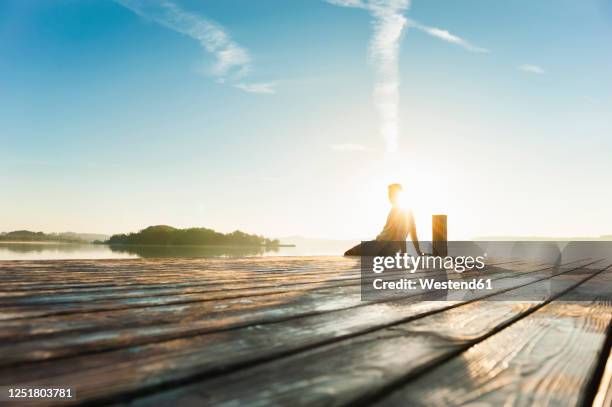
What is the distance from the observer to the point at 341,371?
1096 millimetres

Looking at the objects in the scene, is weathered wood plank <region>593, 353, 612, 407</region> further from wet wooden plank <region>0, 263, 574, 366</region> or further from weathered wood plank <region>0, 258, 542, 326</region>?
weathered wood plank <region>0, 258, 542, 326</region>

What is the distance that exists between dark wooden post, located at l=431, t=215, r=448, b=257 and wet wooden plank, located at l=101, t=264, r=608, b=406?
23.7 feet

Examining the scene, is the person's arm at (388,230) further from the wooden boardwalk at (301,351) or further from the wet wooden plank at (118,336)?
the wet wooden plank at (118,336)

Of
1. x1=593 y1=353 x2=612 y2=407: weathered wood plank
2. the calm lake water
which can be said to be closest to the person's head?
the calm lake water

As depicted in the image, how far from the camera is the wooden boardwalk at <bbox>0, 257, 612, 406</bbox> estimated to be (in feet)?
3.16

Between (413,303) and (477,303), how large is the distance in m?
0.41

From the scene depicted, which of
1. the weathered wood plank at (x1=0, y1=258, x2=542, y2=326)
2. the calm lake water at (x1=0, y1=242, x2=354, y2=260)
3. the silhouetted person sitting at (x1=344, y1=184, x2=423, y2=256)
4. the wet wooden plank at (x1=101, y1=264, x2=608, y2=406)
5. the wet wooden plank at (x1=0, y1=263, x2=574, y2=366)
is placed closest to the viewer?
the wet wooden plank at (x1=101, y1=264, x2=608, y2=406)

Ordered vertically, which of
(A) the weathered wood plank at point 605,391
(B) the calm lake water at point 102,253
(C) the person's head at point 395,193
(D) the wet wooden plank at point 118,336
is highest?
(C) the person's head at point 395,193

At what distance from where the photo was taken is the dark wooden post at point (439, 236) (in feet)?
28.5

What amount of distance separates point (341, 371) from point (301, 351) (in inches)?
8.8

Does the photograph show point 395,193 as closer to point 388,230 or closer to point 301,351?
point 388,230

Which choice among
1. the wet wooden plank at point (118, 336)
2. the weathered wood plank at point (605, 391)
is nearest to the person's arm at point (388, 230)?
the wet wooden plank at point (118, 336)

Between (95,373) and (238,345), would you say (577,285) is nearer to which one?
(238,345)

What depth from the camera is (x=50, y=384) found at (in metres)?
0.97
